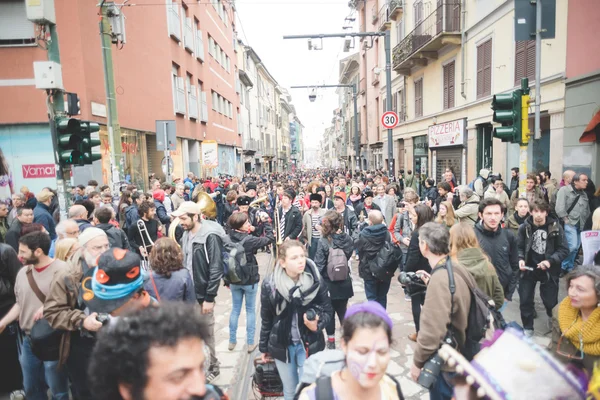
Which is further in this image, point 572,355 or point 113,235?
point 113,235

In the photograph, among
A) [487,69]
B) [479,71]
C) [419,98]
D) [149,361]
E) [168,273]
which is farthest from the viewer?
[419,98]

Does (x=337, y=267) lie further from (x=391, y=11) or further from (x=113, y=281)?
(x=391, y=11)

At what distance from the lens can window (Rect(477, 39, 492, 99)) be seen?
13.3 meters

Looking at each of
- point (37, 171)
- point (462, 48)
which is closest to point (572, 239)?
point (462, 48)

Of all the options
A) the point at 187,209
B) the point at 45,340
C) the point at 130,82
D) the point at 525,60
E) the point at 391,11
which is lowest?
the point at 45,340

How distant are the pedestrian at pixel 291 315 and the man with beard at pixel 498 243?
2.22 metres

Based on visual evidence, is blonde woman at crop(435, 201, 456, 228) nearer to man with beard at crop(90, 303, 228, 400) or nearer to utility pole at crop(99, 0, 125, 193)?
man with beard at crop(90, 303, 228, 400)

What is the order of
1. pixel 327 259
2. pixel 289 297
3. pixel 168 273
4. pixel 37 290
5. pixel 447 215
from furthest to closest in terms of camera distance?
pixel 447 215 < pixel 327 259 < pixel 168 273 < pixel 37 290 < pixel 289 297

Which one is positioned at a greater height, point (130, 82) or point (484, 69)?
point (130, 82)

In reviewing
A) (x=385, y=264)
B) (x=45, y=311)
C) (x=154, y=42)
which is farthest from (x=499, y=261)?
(x=154, y=42)

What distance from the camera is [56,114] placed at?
6.38 m

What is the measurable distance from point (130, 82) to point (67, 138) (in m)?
9.74

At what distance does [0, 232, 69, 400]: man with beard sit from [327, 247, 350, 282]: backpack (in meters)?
2.78

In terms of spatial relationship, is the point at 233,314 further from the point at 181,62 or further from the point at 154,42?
the point at 181,62
